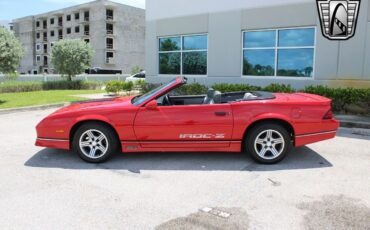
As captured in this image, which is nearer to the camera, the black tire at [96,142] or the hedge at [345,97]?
the black tire at [96,142]

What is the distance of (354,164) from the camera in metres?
5.67

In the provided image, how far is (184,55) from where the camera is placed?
14102mm

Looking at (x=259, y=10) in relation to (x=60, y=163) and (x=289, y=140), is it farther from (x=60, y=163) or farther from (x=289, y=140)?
(x=60, y=163)

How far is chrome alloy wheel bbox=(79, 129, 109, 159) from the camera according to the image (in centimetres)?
564

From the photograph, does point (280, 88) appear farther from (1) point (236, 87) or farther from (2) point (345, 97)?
(2) point (345, 97)

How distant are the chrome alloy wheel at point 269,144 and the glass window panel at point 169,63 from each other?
30.2 ft

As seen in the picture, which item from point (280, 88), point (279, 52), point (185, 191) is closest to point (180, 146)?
point (185, 191)

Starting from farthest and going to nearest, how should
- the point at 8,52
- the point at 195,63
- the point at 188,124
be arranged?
1. the point at 195,63
2. the point at 8,52
3. the point at 188,124

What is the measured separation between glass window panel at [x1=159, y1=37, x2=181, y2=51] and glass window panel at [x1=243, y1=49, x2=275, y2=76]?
3.21 m

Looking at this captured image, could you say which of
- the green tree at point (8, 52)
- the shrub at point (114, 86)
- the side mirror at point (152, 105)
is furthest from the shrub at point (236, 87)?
the green tree at point (8, 52)

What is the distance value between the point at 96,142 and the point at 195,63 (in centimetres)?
878

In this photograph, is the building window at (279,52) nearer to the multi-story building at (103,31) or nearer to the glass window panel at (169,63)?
the glass window panel at (169,63)

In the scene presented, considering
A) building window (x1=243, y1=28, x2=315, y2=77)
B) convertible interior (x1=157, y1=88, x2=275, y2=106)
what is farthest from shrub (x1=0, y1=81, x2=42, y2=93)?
convertible interior (x1=157, y1=88, x2=275, y2=106)

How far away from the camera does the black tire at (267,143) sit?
5512 mm
